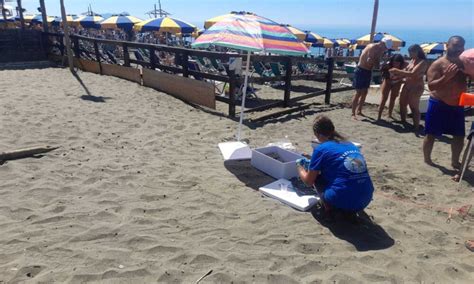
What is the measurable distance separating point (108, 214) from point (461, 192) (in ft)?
13.2

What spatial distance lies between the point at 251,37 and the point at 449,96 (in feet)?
8.91

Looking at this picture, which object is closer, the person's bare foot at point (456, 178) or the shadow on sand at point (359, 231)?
the shadow on sand at point (359, 231)

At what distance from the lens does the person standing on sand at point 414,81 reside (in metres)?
6.34

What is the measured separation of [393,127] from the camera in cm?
709

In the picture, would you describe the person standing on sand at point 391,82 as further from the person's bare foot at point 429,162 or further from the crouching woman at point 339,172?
the crouching woman at point 339,172

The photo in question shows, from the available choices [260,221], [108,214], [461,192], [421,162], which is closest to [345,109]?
[421,162]

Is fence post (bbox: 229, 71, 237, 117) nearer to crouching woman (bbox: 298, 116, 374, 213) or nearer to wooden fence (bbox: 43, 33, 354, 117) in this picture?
wooden fence (bbox: 43, 33, 354, 117)

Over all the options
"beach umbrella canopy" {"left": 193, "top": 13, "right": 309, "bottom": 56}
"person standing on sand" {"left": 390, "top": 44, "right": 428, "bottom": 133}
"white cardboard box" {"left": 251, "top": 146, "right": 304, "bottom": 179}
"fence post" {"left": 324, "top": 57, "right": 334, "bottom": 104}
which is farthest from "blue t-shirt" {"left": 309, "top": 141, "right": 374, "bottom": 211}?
"fence post" {"left": 324, "top": 57, "right": 334, "bottom": 104}

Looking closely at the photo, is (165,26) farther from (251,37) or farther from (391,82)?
(251,37)

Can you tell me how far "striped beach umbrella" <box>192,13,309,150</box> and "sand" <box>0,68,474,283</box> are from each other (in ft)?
3.69

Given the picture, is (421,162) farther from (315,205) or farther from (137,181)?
(137,181)

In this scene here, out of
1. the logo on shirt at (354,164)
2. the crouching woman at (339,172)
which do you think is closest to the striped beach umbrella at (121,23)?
the crouching woman at (339,172)

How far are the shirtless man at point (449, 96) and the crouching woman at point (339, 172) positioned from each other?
2.20 metres

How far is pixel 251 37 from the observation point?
4.20 metres
